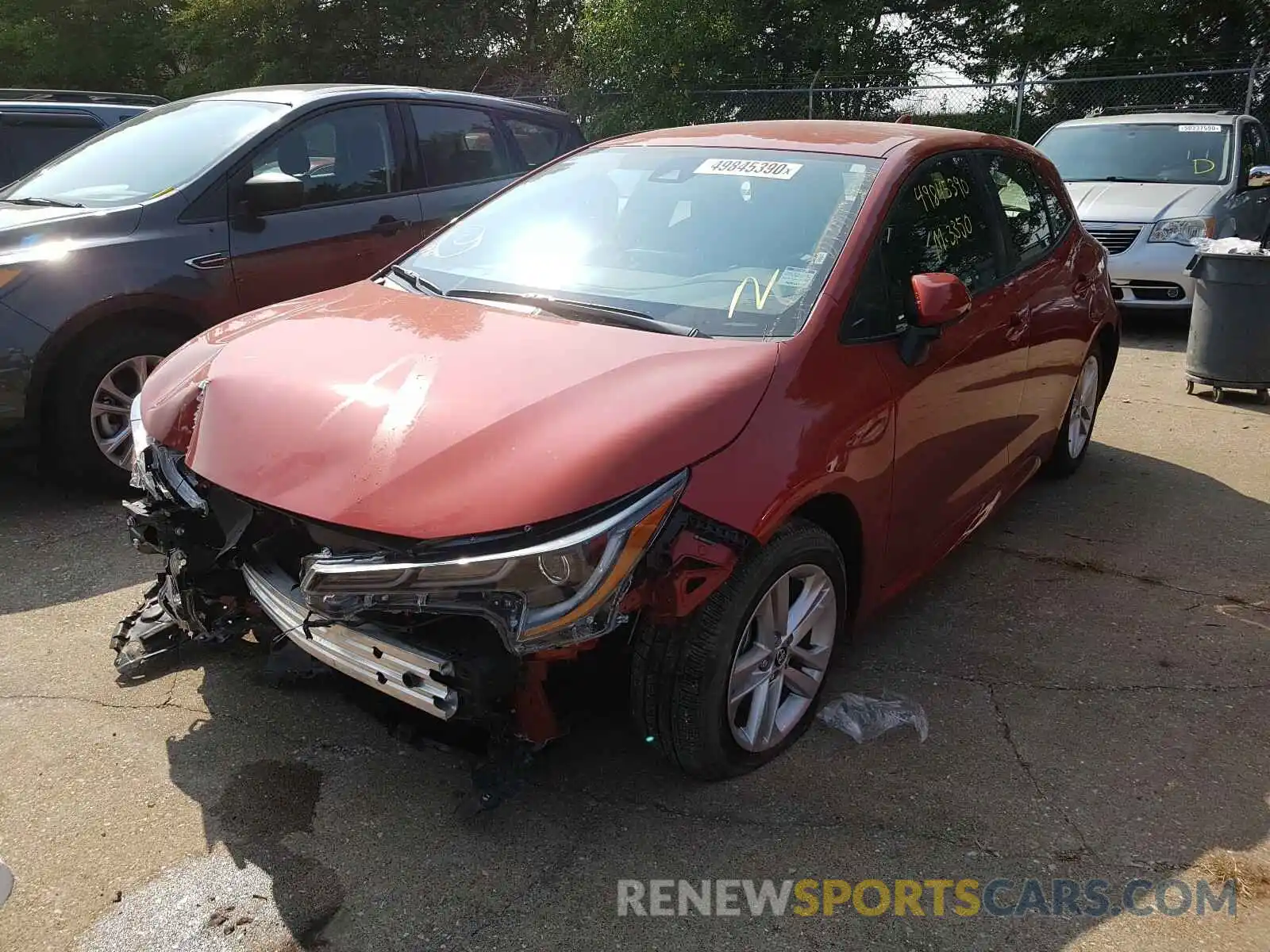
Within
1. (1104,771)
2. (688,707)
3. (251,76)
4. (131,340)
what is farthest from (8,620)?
(251,76)

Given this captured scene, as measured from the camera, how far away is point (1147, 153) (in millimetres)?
9383

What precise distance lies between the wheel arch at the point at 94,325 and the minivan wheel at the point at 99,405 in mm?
26

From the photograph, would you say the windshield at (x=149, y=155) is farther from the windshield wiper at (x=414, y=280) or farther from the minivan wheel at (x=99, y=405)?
the windshield wiper at (x=414, y=280)

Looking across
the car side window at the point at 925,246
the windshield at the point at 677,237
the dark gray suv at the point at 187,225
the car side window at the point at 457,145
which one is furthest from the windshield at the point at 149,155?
the car side window at the point at 925,246

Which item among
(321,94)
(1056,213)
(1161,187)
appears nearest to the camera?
(1056,213)

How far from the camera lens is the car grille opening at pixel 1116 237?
8.45m

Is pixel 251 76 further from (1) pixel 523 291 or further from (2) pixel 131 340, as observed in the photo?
(1) pixel 523 291

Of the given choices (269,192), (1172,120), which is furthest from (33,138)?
(1172,120)

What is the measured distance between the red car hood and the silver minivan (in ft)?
21.8

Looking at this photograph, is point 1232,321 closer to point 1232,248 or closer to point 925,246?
point 1232,248

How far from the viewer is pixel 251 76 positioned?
20859 mm

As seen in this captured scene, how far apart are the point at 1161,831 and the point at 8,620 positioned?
12.4 ft

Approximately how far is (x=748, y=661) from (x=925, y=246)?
156 cm

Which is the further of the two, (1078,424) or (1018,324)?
(1078,424)
